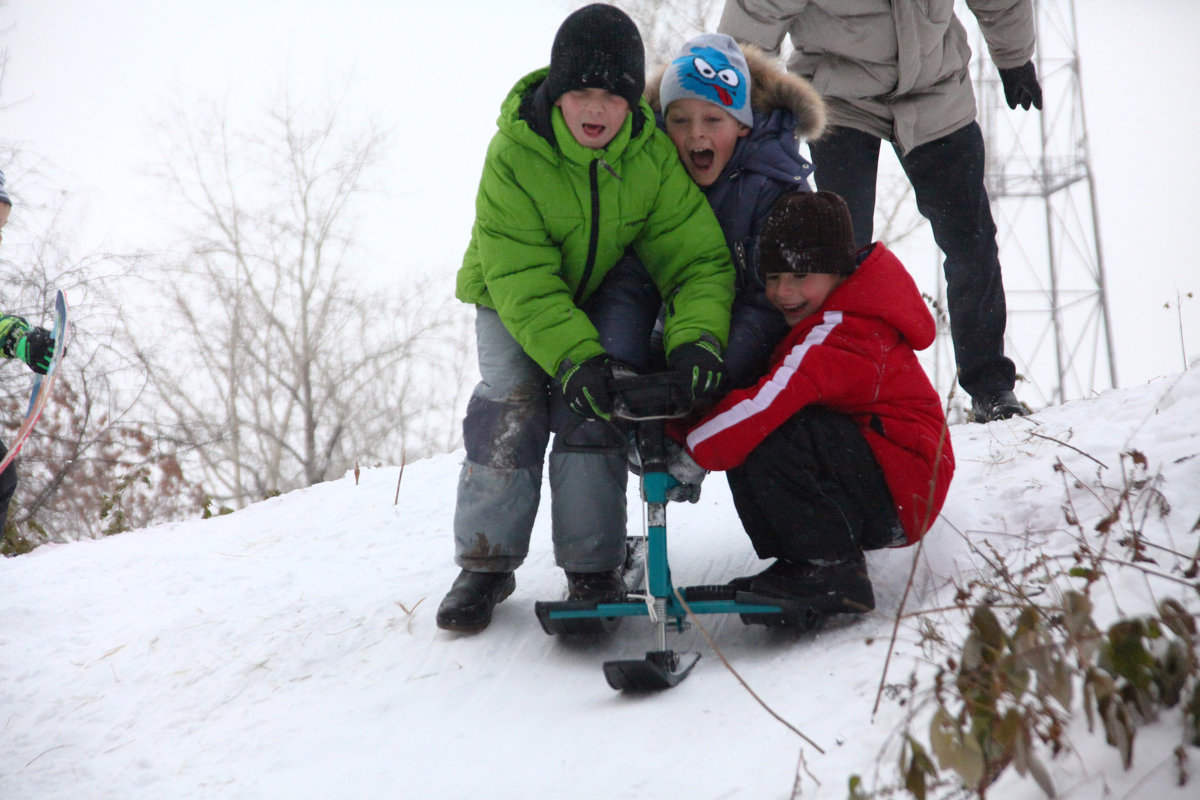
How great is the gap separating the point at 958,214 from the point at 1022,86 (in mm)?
706

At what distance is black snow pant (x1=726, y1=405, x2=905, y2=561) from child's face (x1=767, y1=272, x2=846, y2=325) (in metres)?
0.31

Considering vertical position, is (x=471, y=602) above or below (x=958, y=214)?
below

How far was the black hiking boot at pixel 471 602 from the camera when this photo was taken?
254 centimetres

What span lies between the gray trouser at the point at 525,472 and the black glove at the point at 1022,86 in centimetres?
243

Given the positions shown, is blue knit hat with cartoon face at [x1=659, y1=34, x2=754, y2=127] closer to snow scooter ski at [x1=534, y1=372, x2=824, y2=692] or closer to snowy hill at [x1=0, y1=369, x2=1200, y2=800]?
snow scooter ski at [x1=534, y1=372, x2=824, y2=692]

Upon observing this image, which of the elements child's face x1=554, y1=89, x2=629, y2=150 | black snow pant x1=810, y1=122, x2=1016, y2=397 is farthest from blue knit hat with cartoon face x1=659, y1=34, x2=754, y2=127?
black snow pant x1=810, y1=122, x2=1016, y2=397

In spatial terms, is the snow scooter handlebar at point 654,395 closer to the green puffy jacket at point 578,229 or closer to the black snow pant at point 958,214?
the green puffy jacket at point 578,229

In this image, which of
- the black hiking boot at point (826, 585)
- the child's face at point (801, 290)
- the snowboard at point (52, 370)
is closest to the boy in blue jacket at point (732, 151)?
the child's face at point (801, 290)

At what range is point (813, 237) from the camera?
2260 millimetres

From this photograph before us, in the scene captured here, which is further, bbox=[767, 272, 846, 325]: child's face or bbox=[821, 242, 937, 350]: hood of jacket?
bbox=[767, 272, 846, 325]: child's face

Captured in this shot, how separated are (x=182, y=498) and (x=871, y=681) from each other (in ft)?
43.7

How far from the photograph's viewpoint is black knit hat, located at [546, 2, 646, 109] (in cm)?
234

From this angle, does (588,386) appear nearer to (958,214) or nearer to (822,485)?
(822,485)

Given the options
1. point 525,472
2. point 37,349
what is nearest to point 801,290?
point 525,472
